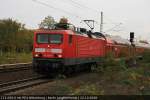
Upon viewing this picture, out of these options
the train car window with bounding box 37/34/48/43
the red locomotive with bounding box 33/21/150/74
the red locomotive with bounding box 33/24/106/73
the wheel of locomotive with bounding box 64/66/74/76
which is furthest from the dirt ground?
the train car window with bounding box 37/34/48/43

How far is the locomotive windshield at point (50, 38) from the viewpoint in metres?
19.5

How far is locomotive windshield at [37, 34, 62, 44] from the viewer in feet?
64.0

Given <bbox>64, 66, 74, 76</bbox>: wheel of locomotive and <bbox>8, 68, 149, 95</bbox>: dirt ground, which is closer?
<bbox>8, 68, 149, 95</bbox>: dirt ground

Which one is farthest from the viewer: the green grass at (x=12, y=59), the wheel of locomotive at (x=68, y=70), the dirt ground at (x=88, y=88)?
the green grass at (x=12, y=59)

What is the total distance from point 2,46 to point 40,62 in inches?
1634

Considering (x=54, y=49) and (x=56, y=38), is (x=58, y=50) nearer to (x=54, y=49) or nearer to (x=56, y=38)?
(x=54, y=49)

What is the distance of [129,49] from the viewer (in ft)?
129

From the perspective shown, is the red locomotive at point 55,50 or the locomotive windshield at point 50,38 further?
the locomotive windshield at point 50,38

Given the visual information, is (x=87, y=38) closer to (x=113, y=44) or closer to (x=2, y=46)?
(x=113, y=44)

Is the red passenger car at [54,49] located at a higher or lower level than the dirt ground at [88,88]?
higher

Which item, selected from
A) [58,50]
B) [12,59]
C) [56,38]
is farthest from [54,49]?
[12,59]

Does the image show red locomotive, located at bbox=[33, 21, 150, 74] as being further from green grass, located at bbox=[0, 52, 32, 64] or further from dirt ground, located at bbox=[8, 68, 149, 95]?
green grass, located at bbox=[0, 52, 32, 64]

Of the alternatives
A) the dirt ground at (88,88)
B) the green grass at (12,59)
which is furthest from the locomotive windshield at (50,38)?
the green grass at (12,59)

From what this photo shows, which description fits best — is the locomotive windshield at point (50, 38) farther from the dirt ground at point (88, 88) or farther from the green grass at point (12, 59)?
the green grass at point (12, 59)
